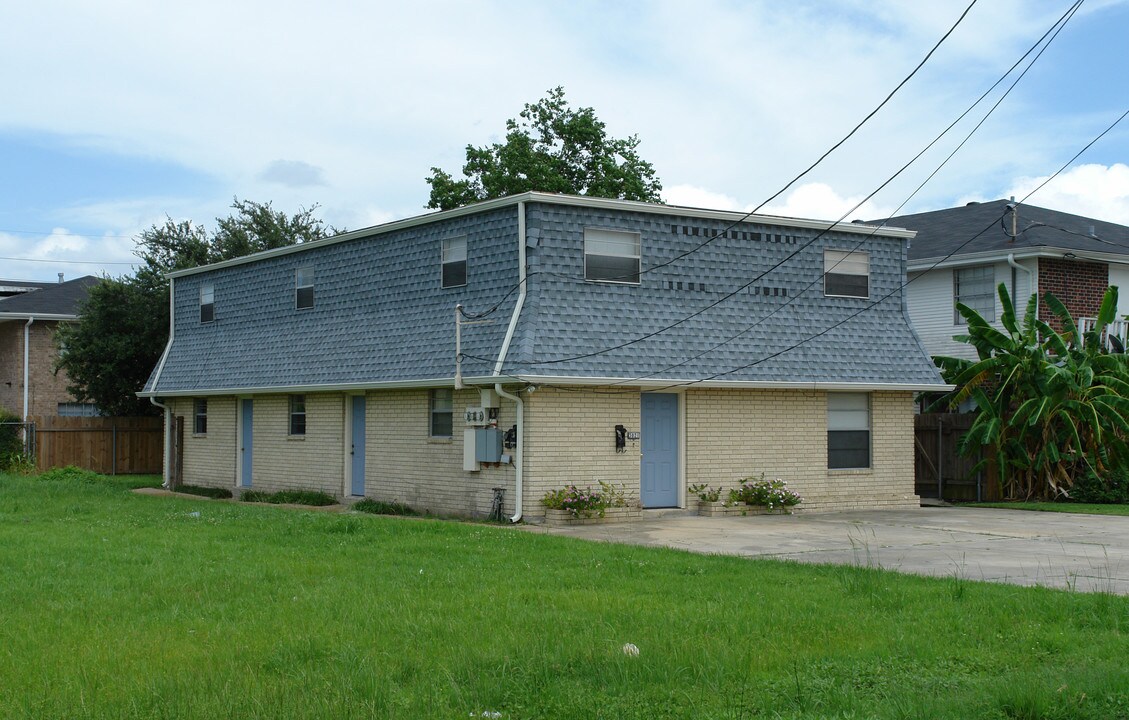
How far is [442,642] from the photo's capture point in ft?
28.7

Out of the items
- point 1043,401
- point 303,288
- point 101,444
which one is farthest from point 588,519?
point 101,444

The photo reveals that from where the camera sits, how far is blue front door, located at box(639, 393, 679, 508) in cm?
2045

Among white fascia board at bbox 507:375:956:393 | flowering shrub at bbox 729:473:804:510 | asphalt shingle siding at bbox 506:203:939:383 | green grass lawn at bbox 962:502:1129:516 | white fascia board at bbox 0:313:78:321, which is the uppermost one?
white fascia board at bbox 0:313:78:321

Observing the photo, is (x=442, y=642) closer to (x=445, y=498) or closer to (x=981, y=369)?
(x=445, y=498)

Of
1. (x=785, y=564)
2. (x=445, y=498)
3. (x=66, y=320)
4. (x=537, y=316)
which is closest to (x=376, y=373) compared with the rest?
(x=445, y=498)

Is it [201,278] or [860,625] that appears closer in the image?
[860,625]

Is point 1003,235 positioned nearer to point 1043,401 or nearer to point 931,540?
point 1043,401

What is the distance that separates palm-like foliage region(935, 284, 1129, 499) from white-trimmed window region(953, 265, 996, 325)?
3156 millimetres

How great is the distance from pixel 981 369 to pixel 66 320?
2985cm

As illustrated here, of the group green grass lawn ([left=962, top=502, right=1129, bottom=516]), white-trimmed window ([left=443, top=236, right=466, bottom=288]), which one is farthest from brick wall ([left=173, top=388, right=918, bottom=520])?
white-trimmed window ([left=443, top=236, right=466, bottom=288])

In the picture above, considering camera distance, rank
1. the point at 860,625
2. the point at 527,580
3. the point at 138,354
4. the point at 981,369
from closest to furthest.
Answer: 1. the point at 860,625
2. the point at 527,580
3. the point at 981,369
4. the point at 138,354

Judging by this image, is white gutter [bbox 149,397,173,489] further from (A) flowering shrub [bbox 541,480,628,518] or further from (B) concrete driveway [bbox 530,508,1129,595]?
(B) concrete driveway [bbox 530,508,1129,595]

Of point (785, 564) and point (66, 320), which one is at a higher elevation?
point (66, 320)

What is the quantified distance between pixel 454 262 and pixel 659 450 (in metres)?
4.91
